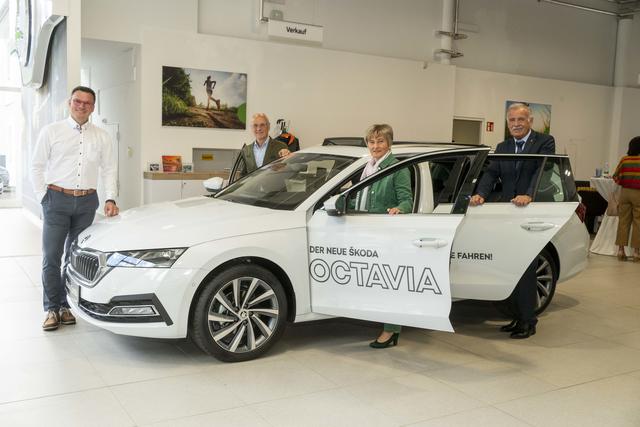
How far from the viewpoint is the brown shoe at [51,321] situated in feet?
14.5

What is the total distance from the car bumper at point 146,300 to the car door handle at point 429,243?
130 centimetres

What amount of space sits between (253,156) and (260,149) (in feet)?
0.30

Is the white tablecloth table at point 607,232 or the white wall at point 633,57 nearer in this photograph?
the white tablecloth table at point 607,232

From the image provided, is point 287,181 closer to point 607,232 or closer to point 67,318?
point 67,318

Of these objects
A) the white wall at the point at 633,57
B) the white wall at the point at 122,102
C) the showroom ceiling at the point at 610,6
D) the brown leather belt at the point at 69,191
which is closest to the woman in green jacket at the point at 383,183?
the brown leather belt at the point at 69,191

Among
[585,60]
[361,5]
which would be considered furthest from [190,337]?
[585,60]

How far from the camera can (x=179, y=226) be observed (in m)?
3.79

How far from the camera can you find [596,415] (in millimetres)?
3293

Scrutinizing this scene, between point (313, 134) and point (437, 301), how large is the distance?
7.24 metres

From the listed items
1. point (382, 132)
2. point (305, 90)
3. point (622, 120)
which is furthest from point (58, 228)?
point (622, 120)

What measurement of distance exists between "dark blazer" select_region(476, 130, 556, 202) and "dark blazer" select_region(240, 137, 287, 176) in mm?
1886

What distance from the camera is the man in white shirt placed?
4.35m

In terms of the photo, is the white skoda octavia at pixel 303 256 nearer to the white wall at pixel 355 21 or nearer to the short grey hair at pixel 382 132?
the short grey hair at pixel 382 132

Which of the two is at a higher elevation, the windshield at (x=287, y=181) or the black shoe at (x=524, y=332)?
the windshield at (x=287, y=181)
